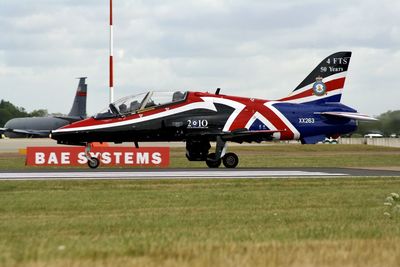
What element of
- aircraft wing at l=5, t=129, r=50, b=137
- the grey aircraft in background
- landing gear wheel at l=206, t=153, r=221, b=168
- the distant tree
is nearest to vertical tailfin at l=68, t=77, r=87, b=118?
the grey aircraft in background

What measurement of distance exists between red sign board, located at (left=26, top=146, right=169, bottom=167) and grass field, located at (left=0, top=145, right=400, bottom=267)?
15218 millimetres

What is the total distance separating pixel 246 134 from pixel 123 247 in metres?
21.4

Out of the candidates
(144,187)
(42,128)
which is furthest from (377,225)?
(42,128)

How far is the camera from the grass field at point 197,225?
814 cm

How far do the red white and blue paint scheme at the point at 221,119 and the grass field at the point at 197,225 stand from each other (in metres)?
9.17

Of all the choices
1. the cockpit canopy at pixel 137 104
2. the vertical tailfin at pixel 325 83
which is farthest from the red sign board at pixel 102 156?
the vertical tailfin at pixel 325 83

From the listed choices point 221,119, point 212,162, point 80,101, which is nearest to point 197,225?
point 221,119

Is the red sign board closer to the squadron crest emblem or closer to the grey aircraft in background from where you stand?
the squadron crest emblem

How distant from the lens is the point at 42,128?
11400 centimetres

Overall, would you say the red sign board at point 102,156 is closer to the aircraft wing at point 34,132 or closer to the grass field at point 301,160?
the grass field at point 301,160

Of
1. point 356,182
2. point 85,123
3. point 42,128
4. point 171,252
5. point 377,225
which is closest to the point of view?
point 171,252

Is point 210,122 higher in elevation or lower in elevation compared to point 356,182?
higher

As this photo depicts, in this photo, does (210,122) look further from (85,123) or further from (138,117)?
(85,123)

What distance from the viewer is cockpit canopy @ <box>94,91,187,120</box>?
29.3 metres
